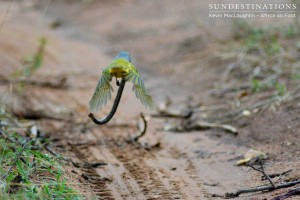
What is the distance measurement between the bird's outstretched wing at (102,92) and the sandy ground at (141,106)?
538 mm

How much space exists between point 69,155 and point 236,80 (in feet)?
8.27

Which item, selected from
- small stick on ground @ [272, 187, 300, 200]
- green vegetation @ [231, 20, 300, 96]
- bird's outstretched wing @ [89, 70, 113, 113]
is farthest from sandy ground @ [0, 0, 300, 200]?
bird's outstretched wing @ [89, 70, 113, 113]

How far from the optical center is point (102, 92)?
333 centimetres

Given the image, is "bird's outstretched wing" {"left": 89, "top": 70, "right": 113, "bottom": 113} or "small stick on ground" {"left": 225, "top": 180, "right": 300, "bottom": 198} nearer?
"bird's outstretched wing" {"left": 89, "top": 70, "right": 113, "bottom": 113}

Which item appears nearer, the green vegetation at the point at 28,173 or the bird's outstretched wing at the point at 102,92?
the green vegetation at the point at 28,173

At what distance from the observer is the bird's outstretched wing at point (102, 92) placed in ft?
10.9

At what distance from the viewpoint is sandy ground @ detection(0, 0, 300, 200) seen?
3.92 meters

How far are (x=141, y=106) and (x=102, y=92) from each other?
9.23ft

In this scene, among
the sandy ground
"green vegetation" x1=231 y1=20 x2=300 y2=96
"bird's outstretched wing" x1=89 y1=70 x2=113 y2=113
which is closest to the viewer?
"bird's outstretched wing" x1=89 y1=70 x2=113 y2=113

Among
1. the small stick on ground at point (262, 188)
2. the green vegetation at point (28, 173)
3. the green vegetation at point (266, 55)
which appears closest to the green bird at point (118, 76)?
the green vegetation at point (28, 173)

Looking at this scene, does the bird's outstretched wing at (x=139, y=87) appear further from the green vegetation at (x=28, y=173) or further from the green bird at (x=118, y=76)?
the green vegetation at (x=28, y=173)

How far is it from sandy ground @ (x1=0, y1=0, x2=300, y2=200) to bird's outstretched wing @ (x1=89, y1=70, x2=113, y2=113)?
21.2 inches

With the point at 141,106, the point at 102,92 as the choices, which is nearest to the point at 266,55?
the point at 141,106

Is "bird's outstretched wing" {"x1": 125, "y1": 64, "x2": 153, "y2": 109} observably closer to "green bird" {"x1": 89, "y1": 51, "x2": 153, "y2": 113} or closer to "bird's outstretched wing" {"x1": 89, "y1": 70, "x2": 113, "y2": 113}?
"green bird" {"x1": 89, "y1": 51, "x2": 153, "y2": 113}
